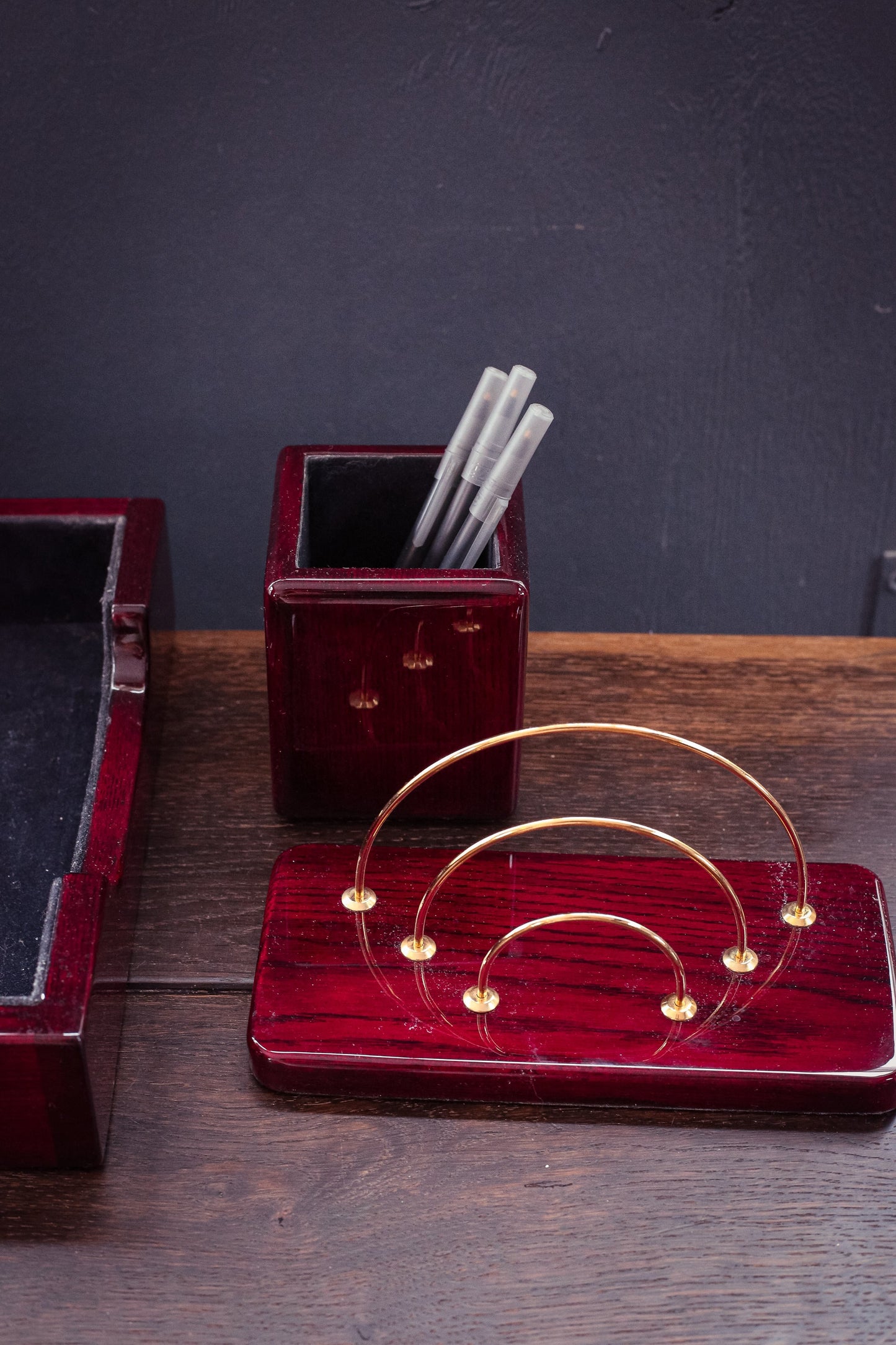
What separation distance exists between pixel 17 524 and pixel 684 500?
526mm

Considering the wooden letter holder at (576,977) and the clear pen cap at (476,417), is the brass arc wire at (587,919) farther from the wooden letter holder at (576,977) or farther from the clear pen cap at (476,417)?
the clear pen cap at (476,417)

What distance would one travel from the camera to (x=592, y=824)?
2.04ft

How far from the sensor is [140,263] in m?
0.94

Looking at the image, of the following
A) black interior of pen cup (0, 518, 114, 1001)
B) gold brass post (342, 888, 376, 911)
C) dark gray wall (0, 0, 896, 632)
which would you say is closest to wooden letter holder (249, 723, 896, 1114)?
gold brass post (342, 888, 376, 911)

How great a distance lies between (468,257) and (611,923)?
0.54 meters

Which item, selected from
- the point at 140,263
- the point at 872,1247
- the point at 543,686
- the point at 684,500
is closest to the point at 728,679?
the point at 543,686

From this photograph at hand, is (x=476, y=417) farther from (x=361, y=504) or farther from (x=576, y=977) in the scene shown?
(x=576, y=977)

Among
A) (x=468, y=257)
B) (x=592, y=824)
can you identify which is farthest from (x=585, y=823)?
(x=468, y=257)

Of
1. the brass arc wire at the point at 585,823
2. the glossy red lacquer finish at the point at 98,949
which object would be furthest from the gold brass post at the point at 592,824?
the glossy red lacquer finish at the point at 98,949

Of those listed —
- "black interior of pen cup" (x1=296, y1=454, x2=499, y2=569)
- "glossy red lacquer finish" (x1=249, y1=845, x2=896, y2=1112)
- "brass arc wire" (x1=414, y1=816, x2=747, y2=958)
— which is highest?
"black interior of pen cup" (x1=296, y1=454, x2=499, y2=569)

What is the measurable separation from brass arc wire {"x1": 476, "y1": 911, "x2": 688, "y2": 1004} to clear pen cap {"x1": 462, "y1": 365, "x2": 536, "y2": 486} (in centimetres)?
23

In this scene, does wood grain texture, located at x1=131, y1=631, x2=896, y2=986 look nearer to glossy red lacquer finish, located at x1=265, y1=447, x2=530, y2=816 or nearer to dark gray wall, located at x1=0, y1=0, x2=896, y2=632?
glossy red lacquer finish, located at x1=265, y1=447, x2=530, y2=816

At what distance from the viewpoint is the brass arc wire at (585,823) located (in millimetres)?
593

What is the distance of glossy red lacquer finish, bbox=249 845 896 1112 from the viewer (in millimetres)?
576
